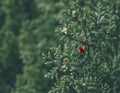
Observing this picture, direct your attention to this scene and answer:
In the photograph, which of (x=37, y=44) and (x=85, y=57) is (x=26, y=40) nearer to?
(x=37, y=44)

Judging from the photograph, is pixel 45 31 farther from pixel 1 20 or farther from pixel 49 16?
pixel 1 20

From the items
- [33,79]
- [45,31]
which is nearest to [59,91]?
[33,79]

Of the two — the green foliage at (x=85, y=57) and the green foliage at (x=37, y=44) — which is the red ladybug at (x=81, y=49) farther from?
the green foliage at (x=37, y=44)

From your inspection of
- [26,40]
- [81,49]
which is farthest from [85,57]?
[26,40]

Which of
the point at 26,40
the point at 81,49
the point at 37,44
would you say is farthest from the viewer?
the point at 26,40

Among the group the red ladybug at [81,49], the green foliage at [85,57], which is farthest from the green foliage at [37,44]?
the red ladybug at [81,49]

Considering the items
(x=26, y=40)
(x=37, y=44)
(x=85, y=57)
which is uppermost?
(x=26, y=40)

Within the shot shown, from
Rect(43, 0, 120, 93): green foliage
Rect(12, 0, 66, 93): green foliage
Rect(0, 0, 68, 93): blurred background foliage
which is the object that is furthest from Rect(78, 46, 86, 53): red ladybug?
Rect(0, 0, 68, 93): blurred background foliage
